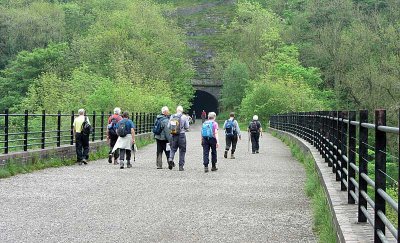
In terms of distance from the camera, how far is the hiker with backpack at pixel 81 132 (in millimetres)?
20109

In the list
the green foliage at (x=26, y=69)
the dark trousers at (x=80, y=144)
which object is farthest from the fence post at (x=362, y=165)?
the green foliage at (x=26, y=69)

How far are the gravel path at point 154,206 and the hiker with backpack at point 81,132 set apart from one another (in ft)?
7.46

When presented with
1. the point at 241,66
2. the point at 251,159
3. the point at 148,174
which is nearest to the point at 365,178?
the point at 148,174

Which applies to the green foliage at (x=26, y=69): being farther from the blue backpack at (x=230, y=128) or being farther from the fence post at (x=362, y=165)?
the fence post at (x=362, y=165)

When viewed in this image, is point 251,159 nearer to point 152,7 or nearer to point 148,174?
point 148,174

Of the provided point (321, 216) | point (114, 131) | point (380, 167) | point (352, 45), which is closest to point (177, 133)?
point (114, 131)

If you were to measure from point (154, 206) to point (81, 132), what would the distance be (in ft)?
31.6

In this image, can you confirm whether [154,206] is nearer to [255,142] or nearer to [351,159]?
[351,159]

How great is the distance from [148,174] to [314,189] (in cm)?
557

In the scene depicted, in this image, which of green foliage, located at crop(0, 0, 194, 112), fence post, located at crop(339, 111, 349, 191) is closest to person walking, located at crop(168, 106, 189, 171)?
fence post, located at crop(339, 111, 349, 191)

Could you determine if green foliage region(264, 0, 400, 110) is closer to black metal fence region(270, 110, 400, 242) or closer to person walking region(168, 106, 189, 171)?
person walking region(168, 106, 189, 171)

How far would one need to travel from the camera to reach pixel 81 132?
20156 mm

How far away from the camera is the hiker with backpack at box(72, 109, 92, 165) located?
792 inches

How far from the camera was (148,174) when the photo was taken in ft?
56.0
